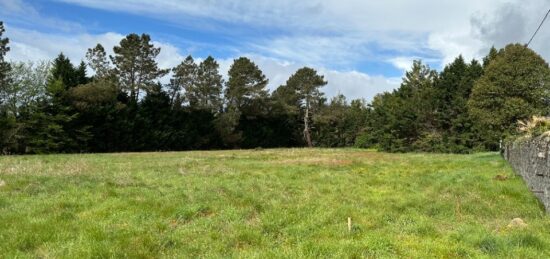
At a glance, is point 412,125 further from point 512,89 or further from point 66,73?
point 66,73

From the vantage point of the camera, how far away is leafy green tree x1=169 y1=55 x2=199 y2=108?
71500 mm

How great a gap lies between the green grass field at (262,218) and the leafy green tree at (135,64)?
48374 mm

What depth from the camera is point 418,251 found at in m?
7.86

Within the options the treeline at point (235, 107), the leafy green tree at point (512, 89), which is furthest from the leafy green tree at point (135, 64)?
the leafy green tree at point (512, 89)

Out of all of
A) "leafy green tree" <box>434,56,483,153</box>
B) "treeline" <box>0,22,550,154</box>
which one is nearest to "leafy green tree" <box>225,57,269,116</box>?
"treeline" <box>0,22,550,154</box>

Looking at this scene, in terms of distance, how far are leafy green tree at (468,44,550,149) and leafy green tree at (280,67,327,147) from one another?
39794mm

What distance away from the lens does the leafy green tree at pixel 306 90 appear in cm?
8100

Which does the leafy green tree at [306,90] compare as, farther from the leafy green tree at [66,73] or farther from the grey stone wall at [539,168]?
the grey stone wall at [539,168]

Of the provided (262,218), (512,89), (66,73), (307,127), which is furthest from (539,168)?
(307,127)

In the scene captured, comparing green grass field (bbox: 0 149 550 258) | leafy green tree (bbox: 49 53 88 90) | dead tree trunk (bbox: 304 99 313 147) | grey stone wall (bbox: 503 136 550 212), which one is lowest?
green grass field (bbox: 0 149 550 258)

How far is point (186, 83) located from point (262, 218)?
63815 mm

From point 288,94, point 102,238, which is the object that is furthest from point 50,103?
point 102,238

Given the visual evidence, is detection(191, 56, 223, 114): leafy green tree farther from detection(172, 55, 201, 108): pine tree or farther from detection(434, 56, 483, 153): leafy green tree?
detection(434, 56, 483, 153): leafy green tree

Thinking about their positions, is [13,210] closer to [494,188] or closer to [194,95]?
[494,188]
